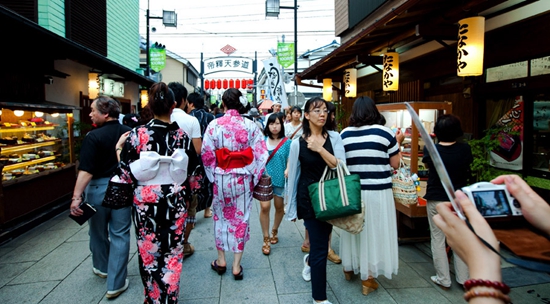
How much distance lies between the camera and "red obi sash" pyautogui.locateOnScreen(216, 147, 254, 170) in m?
4.12

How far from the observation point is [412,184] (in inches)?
167

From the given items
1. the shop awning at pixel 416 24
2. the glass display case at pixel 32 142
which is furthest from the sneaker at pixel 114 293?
the shop awning at pixel 416 24

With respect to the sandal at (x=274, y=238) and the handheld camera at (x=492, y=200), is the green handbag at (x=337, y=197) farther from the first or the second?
the sandal at (x=274, y=238)

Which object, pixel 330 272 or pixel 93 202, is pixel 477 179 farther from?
pixel 93 202

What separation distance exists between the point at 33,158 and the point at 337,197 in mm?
6695

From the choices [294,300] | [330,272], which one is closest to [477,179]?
[330,272]

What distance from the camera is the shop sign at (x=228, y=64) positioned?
23156 mm

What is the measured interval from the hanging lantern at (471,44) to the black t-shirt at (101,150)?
4.91m

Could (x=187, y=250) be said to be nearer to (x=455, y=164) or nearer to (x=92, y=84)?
(x=455, y=164)

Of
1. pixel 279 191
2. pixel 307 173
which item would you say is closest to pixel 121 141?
pixel 307 173

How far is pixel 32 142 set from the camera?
22.5ft

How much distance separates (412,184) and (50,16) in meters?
10.1

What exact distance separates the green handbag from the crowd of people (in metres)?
0.20

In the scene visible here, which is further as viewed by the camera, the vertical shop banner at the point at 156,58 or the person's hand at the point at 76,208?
the vertical shop banner at the point at 156,58
